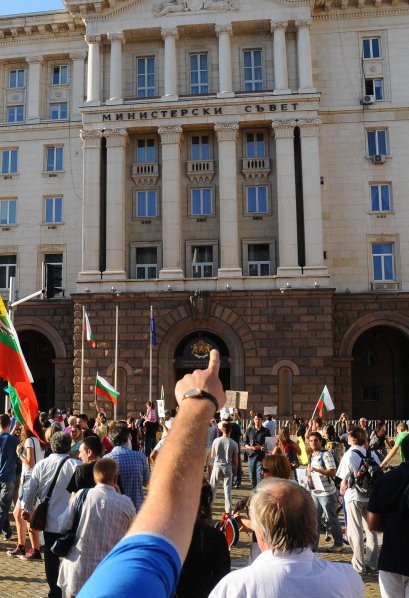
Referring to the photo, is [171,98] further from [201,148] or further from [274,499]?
[274,499]

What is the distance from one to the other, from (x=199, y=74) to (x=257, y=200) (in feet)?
24.4

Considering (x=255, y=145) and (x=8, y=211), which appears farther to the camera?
(x=8, y=211)

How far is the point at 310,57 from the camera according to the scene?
33.6 m

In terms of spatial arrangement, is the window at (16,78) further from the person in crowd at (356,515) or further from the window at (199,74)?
the person in crowd at (356,515)

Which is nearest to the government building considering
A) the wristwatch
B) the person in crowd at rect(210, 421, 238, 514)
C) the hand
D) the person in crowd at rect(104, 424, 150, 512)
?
the person in crowd at rect(210, 421, 238, 514)

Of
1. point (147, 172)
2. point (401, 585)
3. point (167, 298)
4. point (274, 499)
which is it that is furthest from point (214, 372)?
point (147, 172)

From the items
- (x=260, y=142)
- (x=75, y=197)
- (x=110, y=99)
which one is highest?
(x=110, y=99)

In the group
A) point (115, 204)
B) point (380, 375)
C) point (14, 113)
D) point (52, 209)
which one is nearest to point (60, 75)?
point (14, 113)

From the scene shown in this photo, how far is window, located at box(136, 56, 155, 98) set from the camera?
35.0 meters

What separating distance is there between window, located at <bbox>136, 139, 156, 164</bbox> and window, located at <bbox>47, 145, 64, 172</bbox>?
15.0ft

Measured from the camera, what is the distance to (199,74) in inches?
1368

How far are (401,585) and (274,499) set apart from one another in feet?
11.6

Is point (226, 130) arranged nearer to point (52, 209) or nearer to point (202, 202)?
point (202, 202)

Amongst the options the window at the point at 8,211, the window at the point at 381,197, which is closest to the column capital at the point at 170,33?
the window at the point at 8,211
